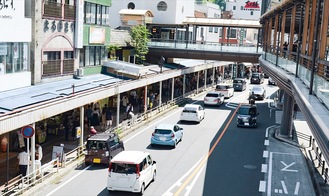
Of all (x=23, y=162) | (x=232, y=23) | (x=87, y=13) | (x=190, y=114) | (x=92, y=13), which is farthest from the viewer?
(x=232, y=23)

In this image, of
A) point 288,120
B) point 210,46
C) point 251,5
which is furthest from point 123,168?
point 251,5

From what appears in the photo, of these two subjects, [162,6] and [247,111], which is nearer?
[247,111]

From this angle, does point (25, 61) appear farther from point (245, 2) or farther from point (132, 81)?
point (245, 2)

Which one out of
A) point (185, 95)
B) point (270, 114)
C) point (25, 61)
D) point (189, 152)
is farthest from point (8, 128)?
point (185, 95)

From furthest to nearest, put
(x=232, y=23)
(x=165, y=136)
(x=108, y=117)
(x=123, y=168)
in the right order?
(x=232, y=23), (x=108, y=117), (x=165, y=136), (x=123, y=168)

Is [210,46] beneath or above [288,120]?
above

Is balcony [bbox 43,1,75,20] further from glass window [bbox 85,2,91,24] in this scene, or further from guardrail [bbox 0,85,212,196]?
guardrail [bbox 0,85,212,196]

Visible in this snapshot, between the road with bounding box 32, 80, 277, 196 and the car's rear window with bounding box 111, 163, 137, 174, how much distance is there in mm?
1187

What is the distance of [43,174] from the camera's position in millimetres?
21609

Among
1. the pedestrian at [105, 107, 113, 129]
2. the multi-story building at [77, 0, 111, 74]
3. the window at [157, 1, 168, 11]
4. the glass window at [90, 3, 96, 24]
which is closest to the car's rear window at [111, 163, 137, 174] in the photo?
the pedestrian at [105, 107, 113, 129]

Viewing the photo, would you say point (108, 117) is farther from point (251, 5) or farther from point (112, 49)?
point (251, 5)

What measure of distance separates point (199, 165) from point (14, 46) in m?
12.1

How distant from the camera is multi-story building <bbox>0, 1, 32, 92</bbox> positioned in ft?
Result: 80.5

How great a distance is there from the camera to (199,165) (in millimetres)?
25344
